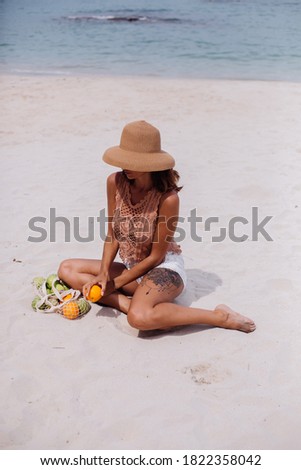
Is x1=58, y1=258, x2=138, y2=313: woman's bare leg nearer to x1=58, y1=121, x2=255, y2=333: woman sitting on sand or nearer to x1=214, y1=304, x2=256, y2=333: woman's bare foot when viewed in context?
x1=58, y1=121, x2=255, y2=333: woman sitting on sand

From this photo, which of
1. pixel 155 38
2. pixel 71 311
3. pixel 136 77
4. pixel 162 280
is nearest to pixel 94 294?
pixel 71 311

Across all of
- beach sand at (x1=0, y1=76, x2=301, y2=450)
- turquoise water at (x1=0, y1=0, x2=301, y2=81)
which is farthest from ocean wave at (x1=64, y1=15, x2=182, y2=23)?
beach sand at (x1=0, y1=76, x2=301, y2=450)

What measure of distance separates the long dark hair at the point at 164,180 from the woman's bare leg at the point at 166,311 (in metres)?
0.49

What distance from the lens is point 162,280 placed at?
309cm

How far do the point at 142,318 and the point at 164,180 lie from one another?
2.64 ft

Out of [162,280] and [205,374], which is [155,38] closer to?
[162,280]

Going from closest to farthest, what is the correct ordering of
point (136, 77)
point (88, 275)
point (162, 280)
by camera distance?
point (162, 280), point (88, 275), point (136, 77)

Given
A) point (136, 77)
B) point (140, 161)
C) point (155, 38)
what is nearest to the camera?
point (140, 161)

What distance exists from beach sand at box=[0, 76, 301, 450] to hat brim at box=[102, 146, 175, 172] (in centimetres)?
97
